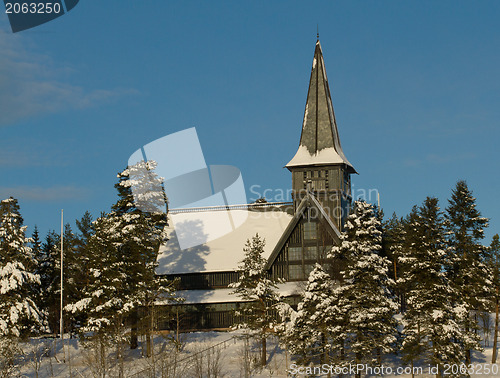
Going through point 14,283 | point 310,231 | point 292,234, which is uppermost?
point 310,231

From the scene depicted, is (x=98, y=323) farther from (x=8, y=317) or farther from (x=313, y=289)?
(x=313, y=289)

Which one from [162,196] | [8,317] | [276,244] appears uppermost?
[162,196]

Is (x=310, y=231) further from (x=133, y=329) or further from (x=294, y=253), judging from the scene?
(x=133, y=329)

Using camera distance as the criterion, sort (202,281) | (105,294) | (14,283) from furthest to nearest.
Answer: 1. (202,281)
2. (105,294)
3. (14,283)

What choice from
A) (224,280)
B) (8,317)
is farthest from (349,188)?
(8,317)

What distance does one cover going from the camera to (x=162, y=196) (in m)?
52.1

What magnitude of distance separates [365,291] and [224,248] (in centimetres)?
2260

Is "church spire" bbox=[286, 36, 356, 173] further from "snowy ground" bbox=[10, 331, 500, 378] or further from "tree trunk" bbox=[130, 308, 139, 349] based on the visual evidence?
"tree trunk" bbox=[130, 308, 139, 349]

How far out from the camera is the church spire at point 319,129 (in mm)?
65688

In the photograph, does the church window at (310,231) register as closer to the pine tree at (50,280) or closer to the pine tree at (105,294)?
the pine tree at (105,294)

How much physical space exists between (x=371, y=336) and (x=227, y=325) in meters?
18.2

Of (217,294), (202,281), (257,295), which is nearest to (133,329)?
(217,294)

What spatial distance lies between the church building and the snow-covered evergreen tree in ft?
40.3

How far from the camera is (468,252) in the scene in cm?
4781
